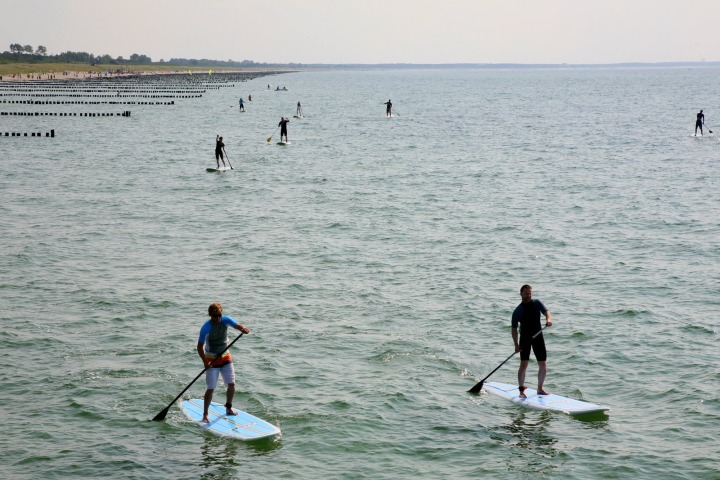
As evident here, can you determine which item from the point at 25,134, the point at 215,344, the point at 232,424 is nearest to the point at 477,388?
the point at 232,424

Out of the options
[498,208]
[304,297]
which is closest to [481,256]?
[304,297]

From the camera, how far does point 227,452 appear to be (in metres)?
16.7

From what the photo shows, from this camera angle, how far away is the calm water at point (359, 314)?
1700cm

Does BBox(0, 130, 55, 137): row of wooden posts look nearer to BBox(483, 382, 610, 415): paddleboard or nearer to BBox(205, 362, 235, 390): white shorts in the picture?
BBox(205, 362, 235, 390): white shorts

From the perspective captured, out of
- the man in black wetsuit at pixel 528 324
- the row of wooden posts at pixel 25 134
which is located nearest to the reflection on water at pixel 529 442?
the man in black wetsuit at pixel 528 324

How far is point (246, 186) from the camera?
49656 millimetres

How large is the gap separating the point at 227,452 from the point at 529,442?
5756mm

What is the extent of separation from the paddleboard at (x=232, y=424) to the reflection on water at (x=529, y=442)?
448cm

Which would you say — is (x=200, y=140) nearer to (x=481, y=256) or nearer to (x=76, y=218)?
(x=76, y=218)

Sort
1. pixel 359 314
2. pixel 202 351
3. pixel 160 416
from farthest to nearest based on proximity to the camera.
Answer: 1. pixel 359 314
2. pixel 160 416
3. pixel 202 351

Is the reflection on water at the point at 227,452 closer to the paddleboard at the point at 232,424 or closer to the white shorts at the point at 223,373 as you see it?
the paddleboard at the point at 232,424

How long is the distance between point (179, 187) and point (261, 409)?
31760 mm

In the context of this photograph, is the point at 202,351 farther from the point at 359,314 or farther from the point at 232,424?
the point at 359,314

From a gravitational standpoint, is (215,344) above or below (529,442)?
above
